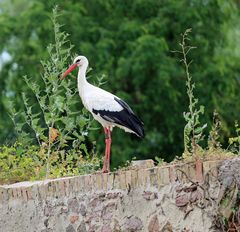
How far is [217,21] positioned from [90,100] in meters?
15.9

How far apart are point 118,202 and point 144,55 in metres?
15.3

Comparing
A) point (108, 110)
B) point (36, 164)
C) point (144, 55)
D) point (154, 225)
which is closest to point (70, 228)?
point (154, 225)

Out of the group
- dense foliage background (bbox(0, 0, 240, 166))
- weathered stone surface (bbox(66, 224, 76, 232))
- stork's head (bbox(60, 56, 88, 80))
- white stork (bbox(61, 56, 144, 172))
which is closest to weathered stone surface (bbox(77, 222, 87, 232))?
weathered stone surface (bbox(66, 224, 76, 232))

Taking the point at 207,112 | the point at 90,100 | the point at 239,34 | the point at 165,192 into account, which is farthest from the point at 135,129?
the point at 239,34

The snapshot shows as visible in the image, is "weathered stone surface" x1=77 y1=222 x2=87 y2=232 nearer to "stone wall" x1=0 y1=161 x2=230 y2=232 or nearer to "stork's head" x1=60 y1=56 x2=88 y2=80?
"stone wall" x1=0 y1=161 x2=230 y2=232

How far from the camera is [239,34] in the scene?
31078 mm

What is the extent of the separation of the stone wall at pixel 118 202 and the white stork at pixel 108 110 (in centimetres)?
63

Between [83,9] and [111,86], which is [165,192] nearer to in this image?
[111,86]

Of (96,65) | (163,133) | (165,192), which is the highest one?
(96,65)

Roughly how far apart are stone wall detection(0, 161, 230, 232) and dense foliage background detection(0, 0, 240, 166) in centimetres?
1312

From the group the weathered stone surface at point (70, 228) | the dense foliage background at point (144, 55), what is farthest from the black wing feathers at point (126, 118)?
the dense foliage background at point (144, 55)

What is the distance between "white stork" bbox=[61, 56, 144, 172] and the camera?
10431mm

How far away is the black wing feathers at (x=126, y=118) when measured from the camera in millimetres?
10406

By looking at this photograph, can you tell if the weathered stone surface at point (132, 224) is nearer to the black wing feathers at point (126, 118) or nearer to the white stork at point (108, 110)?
the white stork at point (108, 110)
